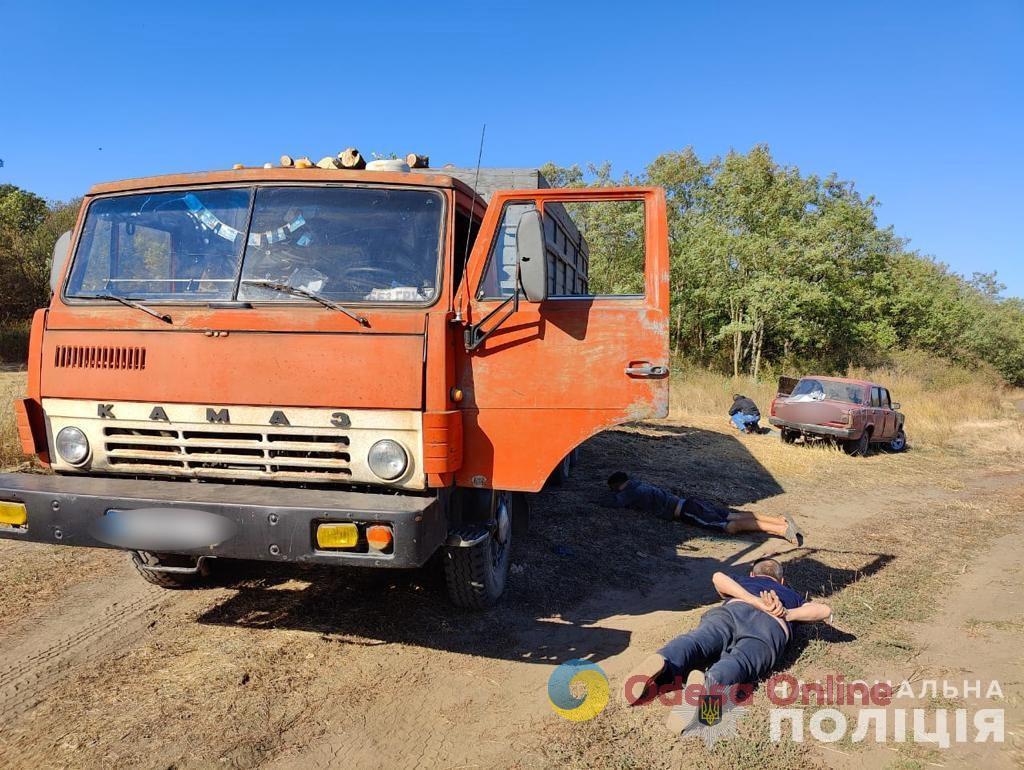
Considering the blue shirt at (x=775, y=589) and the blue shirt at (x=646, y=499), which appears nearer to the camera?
the blue shirt at (x=775, y=589)

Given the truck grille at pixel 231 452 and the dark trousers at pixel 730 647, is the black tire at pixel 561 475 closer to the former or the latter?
the dark trousers at pixel 730 647

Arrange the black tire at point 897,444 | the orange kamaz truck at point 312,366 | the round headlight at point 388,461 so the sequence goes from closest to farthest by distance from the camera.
A: the orange kamaz truck at point 312,366
the round headlight at point 388,461
the black tire at point 897,444

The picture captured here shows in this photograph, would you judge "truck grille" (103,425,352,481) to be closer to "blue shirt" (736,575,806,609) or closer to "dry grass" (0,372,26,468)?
"blue shirt" (736,575,806,609)

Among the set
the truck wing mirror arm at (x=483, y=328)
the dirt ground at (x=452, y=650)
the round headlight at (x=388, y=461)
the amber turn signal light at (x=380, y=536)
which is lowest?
the dirt ground at (x=452, y=650)

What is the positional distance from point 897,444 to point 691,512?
11.2m

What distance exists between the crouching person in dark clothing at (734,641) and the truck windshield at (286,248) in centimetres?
222

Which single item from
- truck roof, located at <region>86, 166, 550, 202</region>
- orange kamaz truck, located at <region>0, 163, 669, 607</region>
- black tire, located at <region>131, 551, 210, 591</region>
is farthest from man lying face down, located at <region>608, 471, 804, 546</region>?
truck roof, located at <region>86, 166, 550, 202</region>

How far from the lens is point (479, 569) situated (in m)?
4.10

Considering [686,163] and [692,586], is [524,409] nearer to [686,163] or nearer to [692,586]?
[692,586]

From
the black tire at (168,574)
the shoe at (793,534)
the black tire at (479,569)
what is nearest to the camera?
the black tire at (479,569)

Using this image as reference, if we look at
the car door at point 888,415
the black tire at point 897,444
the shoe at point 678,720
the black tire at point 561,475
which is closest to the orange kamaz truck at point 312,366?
the shoe at point 678,720

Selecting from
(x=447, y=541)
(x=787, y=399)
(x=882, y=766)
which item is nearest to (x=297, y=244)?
(x=447, y=541)

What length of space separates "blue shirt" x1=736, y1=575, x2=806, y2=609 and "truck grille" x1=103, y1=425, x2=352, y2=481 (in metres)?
2.41

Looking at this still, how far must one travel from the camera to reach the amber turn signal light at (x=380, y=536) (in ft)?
10.2
